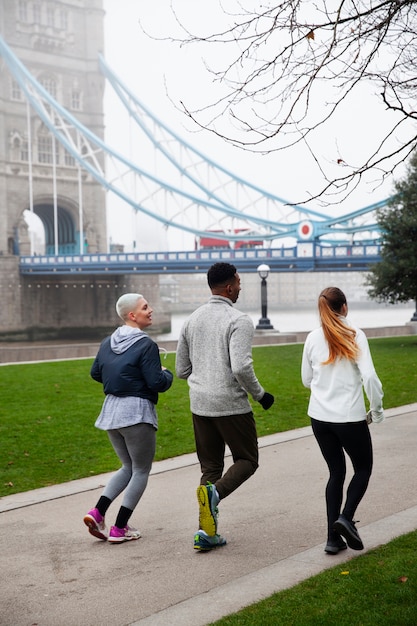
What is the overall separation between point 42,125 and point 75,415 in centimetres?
5673

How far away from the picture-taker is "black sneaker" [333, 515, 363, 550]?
439cm

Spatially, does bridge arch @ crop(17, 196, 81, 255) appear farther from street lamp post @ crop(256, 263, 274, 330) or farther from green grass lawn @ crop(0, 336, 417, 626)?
green grass lawn @ crop(0, 336, 417, 626)

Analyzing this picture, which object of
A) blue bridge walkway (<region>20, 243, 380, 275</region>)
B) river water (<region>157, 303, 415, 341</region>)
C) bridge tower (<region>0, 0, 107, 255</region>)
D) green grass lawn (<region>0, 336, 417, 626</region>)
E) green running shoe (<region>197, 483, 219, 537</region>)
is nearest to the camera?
green grass lawn (<region>0, 336, 417, 626</region>)

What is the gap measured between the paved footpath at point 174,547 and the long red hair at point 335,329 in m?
0.99

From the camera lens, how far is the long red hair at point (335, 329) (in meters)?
4.46

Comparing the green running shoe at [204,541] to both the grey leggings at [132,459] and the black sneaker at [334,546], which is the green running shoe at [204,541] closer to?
the grey leggings at [132,459]

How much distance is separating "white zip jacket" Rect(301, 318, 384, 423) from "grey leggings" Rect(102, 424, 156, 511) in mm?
913

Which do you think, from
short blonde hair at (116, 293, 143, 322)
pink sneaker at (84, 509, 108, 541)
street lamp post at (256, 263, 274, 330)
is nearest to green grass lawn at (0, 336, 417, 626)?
pink sneaker at (84, 509, 108, 541)

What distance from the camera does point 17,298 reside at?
51594 millimetres

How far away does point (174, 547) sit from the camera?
4699mm

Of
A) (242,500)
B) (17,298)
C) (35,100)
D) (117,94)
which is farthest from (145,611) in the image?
(117,94)

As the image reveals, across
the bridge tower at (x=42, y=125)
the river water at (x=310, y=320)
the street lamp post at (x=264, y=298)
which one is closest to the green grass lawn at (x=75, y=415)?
the street lamp post at (x=264, y=298)

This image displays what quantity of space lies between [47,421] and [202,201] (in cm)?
4681

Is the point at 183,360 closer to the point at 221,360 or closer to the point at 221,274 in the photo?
the point at 221,360
